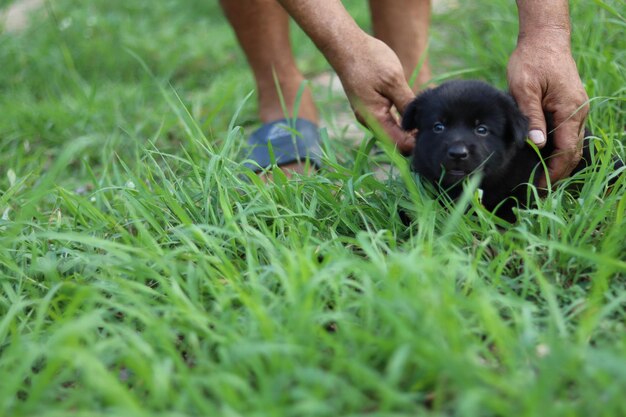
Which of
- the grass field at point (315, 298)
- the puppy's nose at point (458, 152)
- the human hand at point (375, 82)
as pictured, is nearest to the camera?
the grass field at point (315, 298)

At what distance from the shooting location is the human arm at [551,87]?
2.67m

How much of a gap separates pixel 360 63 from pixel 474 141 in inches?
21.7

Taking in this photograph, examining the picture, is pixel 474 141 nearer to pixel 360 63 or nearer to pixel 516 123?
pixel 516 123

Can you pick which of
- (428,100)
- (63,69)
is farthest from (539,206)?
(63,69)

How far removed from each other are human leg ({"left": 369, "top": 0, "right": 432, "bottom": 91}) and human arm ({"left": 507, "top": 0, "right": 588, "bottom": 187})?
1.00 meters

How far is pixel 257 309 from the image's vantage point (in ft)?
6.05

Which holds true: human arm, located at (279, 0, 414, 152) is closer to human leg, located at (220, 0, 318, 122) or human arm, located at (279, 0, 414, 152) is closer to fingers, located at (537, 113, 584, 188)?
fingers, located at (537, 113, 584, 188)

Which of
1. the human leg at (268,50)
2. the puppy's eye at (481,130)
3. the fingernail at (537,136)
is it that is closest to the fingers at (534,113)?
the fingernail at (537,136)

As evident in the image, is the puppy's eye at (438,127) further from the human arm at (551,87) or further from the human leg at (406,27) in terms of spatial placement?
the human leg at (406,27)

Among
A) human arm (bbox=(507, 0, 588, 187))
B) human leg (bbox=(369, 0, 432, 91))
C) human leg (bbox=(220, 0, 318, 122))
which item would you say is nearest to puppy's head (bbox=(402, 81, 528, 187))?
human arm (bbox=(507, 0, 588, 187))

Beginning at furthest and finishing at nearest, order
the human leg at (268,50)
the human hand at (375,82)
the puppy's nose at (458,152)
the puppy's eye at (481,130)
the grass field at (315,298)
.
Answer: the human leg at (268,50)
the human hand at (375,82)
the puppy's eye at (481,130)
the puppy's nose at (458,152)
the grass field at (315,298)

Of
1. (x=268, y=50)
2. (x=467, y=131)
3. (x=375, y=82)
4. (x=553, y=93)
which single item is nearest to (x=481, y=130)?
(x=467, y=131)

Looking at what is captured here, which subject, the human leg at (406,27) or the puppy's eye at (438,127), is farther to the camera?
the human leg at (406,27)

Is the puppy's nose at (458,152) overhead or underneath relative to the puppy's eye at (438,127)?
underneath
